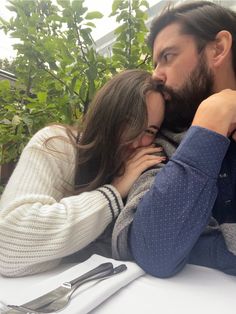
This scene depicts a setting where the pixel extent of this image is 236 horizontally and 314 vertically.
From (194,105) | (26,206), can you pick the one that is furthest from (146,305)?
(194,105)

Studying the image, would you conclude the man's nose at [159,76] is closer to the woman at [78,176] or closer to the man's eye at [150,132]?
the woman at [78,176]

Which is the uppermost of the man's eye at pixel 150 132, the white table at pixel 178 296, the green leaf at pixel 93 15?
the green leaf at pixel 93 15

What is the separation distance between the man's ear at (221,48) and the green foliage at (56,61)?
40 cm

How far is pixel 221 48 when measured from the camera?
1079mm

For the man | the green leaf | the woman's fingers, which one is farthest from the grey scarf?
the green leaf

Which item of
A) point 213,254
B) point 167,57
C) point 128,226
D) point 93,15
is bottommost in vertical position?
point 213,254

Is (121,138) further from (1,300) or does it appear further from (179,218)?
(1,300)

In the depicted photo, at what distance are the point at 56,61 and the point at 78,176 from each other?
2.09 feet

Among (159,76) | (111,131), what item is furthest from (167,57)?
(111,131)

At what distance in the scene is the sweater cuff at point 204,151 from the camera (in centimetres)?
68

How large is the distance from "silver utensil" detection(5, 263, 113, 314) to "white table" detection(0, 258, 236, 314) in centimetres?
6

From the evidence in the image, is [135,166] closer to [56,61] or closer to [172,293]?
[172,293]

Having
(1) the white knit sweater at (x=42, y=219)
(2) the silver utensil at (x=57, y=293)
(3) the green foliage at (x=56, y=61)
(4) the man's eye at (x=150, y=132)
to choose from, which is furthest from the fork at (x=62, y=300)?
(3) the green foliage at (x=56, y=61)

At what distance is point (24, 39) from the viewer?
1.29 m
